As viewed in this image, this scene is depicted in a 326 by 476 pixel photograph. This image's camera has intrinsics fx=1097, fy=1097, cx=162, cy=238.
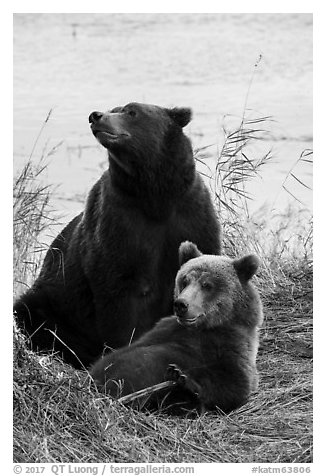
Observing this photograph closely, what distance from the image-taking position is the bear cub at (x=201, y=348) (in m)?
5.84

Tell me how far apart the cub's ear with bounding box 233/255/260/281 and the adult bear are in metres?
0.63

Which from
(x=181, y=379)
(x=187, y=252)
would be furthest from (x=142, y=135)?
(x=181, y=379)

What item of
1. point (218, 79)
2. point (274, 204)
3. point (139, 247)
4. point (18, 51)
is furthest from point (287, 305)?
point (18, 51)

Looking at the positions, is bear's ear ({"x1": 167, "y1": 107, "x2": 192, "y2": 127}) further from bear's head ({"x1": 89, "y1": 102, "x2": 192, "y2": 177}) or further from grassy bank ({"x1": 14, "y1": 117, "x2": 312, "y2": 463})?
grassy bank ({"x1": 14, "y1": 117, "x2": 312, "y2": 463})

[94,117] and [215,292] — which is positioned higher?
[94,117]

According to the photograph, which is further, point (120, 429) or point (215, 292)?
point (215, 292)

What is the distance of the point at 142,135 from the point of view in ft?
21.8

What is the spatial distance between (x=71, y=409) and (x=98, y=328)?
124 centimetres

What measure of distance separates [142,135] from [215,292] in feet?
3.86

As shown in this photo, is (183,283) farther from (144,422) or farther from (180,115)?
(180,115)

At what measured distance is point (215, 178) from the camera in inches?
318

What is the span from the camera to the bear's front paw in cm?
575

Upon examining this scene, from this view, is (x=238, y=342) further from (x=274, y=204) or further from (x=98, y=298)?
(x=274, y=204)

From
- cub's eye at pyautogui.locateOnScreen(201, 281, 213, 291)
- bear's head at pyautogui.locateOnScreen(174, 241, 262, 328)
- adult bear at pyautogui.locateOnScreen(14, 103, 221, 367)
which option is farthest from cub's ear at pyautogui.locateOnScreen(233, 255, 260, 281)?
adult bear at pyautogui.locateOnScreen(14, 103, 221, 367)
